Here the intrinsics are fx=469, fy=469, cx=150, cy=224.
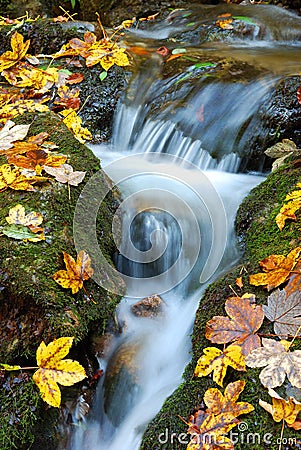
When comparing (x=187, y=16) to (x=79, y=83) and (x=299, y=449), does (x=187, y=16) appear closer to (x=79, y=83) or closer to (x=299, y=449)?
(x=79, y=83)

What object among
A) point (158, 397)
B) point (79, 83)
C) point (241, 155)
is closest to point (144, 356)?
point (158, 397)

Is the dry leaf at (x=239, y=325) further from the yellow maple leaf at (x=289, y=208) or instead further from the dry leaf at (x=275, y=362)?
the yellow maple leaf at (x=289, y=208)

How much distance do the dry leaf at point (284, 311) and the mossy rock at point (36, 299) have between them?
0.88 m

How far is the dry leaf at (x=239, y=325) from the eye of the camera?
Result: 213 cm

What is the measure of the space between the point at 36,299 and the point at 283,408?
1240mm

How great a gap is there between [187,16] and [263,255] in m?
5.86

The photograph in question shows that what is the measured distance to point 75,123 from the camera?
4699 millimetres

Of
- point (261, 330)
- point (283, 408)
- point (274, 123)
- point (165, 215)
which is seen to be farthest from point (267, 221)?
point (274, 123)

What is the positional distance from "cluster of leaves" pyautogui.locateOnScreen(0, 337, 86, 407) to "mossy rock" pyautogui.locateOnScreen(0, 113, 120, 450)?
0.14ft

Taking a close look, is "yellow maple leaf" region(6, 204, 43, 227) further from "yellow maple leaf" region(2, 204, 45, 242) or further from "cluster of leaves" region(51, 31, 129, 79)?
"cluster of leaves" region(51, 31, 129, 79)

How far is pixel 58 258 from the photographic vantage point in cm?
252

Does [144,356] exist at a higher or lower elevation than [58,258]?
lower

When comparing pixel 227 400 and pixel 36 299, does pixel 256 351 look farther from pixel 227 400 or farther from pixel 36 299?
pixel 36 299

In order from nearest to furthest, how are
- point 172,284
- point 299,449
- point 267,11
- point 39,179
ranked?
point 299,449 < point 39,179 < point 172,284 < point 267,11
